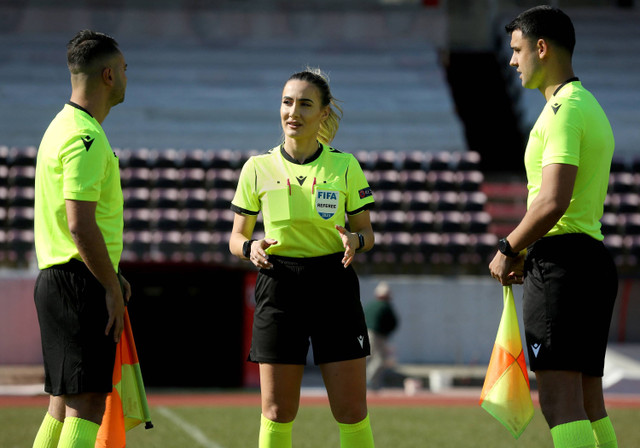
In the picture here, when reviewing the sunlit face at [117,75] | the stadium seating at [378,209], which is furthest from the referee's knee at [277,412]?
the stadium seating at [378,209]

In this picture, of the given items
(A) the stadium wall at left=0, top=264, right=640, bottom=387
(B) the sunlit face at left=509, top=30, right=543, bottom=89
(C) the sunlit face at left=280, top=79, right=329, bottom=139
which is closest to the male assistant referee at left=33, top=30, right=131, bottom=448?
(C) the sunlit face at left=280, top=79, right=329, bottom=139

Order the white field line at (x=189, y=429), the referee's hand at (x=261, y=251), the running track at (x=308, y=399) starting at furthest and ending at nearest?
the running track at (x=308, y=399) < the white field line at (x=189, y=429) < the referee's hand at (x=261, y=251)

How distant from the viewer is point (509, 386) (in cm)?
412

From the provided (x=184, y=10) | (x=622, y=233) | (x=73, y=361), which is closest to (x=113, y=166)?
(x=73, y=361)

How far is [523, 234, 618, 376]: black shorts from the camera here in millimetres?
3711

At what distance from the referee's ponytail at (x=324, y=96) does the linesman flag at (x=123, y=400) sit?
128 centimetres

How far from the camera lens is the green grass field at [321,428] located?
726cm

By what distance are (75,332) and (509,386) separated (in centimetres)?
187

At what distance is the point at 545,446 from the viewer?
7.05 metres

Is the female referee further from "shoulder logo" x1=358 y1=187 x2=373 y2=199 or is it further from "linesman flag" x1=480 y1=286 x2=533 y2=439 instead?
"linesman flag" x1=480 y1=286 x2=533 y2=439

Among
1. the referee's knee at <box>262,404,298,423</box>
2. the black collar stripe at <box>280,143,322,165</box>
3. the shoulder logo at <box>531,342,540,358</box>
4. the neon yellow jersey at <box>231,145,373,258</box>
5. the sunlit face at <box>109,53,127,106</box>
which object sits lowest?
the referee's knee at <box>262,404,298,423</box>

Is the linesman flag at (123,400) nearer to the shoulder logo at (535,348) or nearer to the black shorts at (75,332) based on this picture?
the black shorts at (75,332)

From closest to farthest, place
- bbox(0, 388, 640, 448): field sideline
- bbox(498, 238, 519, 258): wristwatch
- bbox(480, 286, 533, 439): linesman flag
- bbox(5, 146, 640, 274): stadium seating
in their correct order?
bbox(498, 238, 519, 258): wristwatch
bbox(480, 286, 533, 439): linesman flag
bbox(0, 388, 640, 448): field sideline
bbox(5, 146, 640, 274): stadium seating

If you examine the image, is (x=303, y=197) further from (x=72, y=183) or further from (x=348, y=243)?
(x=72, y=183)
